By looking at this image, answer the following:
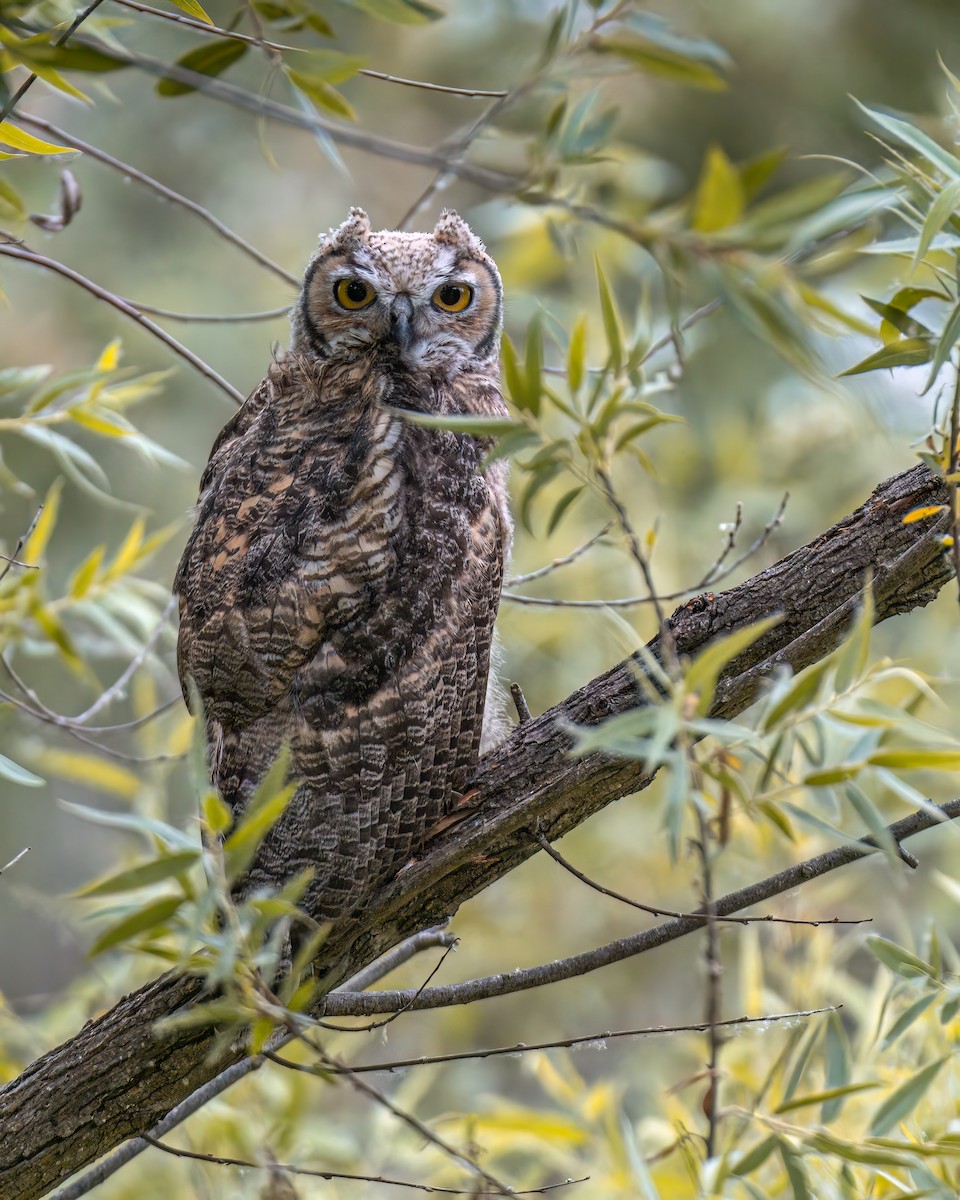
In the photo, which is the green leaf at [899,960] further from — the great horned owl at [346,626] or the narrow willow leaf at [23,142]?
the narrow willow leaf at [23,142]

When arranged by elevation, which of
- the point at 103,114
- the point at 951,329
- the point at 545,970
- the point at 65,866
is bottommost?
the point at 545,970

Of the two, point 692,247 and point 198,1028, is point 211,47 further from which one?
point 198,1028

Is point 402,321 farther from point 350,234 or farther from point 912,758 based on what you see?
point 912,758

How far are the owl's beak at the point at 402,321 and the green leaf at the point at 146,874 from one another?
135 cm

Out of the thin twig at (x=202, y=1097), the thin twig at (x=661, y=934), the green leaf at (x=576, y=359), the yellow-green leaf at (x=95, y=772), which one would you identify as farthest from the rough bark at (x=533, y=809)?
the yellow-green leaf at (x=95, y=772)

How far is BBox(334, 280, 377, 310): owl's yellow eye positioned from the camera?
2.31m

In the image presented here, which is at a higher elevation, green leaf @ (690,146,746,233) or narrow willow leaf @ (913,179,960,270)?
narrow willow leaf @ (913,179,960,270)

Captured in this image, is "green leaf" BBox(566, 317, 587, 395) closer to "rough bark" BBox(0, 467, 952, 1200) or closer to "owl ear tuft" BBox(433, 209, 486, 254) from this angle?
"rough bark" BBox(0, 467, 952, 1200)

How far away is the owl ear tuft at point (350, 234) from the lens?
2.38 meters

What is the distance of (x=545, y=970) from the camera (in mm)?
1684

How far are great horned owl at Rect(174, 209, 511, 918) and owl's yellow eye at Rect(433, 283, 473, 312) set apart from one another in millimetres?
250

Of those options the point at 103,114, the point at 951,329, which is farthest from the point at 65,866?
the point at 951,329

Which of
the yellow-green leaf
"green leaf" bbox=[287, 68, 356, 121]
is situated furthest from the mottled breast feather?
the yellow-green leaf

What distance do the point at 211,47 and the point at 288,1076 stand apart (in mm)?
2450
